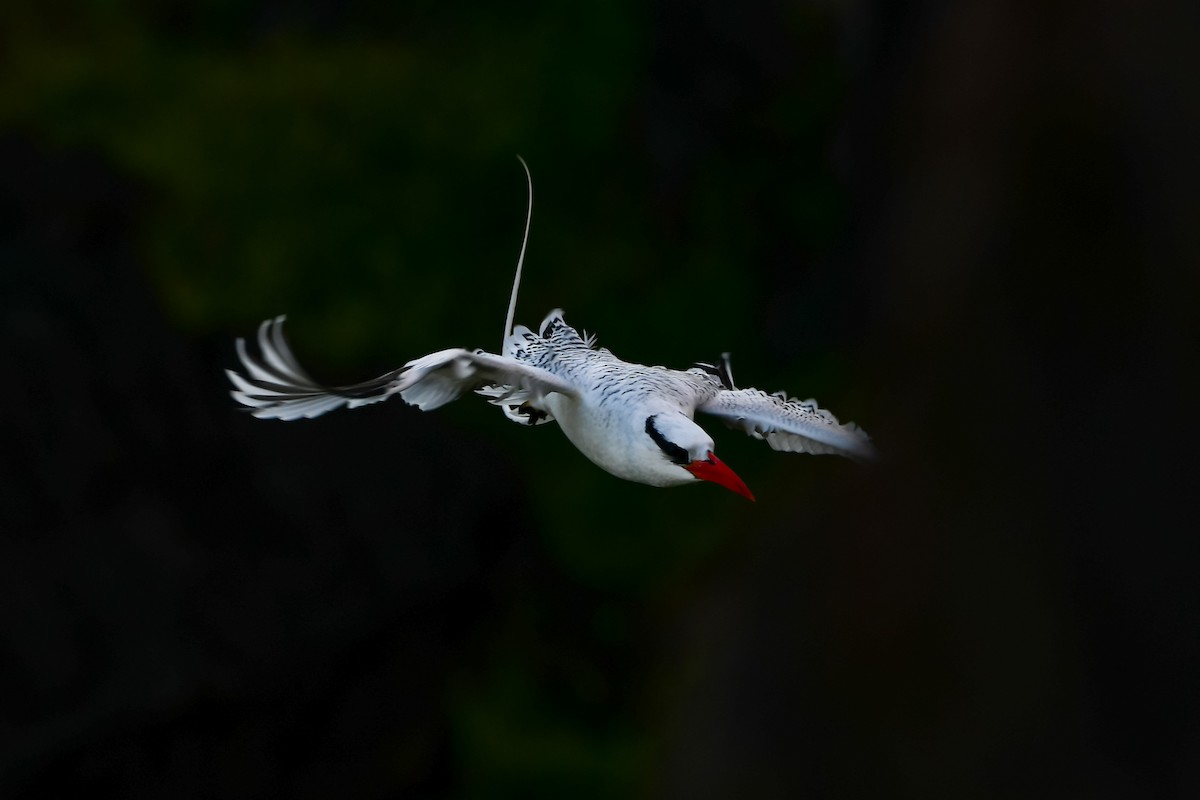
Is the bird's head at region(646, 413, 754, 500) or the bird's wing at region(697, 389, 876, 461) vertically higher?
the bird's wing at region(697, 389, 876, 461)

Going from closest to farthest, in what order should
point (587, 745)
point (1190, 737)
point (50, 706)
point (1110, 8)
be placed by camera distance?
1. point (1190, 737)
2. point (1110, 8)
3. point (50, 706)
4. point (587, 745)

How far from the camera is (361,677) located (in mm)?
5352

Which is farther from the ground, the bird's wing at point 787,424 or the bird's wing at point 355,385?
the bird's wing at point 787,424

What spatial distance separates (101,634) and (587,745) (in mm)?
2241

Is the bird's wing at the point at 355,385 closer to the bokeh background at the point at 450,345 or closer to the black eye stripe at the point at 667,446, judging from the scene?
the black eye stripe at the point at 667,446

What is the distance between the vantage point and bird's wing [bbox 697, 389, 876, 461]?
119 inches

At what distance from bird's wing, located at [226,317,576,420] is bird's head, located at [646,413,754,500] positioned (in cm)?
29

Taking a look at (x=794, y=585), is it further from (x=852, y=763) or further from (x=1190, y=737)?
(x=1190, y=737)

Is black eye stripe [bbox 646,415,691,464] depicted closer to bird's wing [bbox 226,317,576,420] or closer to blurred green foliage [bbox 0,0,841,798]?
bird's wing [bbox 226,317,576,420]

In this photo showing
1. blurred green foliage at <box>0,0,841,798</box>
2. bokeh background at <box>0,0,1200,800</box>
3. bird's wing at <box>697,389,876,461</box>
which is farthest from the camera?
blurred green foliage at <box>0,0,841,798</box>

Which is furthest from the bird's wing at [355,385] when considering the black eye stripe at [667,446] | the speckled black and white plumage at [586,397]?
the black eye stripe at [667,446]

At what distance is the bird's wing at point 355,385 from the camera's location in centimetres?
234

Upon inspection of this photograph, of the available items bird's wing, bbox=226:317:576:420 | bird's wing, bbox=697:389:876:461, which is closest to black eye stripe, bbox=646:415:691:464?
bird's wing, bbox=226:317:576:420

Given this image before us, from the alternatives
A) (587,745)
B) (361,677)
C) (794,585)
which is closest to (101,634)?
(361,677)
